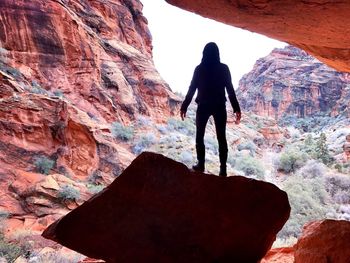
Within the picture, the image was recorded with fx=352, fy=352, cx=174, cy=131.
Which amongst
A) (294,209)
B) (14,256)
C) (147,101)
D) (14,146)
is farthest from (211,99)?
(147,101)

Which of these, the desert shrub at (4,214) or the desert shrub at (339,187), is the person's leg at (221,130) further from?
the desert shrub at (339,187)

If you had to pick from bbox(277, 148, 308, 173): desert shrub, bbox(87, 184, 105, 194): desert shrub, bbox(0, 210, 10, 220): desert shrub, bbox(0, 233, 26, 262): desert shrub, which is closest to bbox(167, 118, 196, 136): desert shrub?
bbox(277, 148, 308, 173): desert shrub

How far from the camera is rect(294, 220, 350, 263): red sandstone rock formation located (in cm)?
432

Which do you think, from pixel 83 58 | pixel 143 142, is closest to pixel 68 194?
pixel 143 142

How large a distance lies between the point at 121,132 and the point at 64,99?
3.38 m

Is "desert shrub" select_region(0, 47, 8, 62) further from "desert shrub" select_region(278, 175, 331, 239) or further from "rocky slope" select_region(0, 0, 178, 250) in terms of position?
"desert shrub" select_region(278, 175, 331, 239)

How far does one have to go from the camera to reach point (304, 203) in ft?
49.6

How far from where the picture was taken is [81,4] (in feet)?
73.2

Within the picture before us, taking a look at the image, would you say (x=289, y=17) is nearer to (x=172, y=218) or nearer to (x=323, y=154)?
(x=172, y=218)

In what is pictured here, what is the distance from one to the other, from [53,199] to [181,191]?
750 cm

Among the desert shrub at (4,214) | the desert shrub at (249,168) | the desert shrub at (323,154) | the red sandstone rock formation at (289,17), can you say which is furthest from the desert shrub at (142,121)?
the red sandstone rock formation at (289,17)

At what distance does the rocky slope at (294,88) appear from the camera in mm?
59844

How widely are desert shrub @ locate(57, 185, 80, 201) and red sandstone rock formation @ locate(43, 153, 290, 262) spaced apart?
675cm

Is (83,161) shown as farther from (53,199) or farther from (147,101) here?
(147,101)
